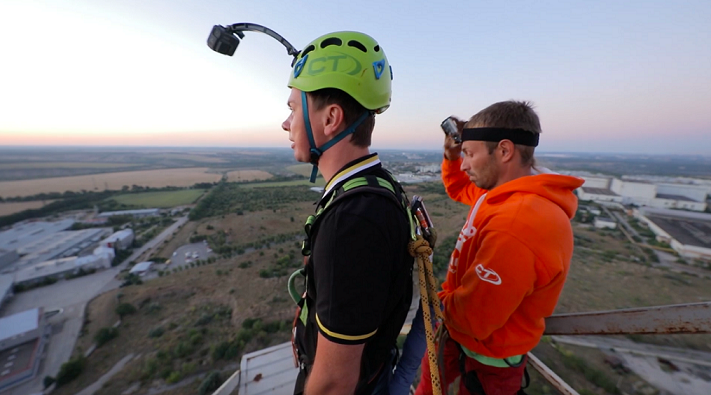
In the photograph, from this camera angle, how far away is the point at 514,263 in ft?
4.88

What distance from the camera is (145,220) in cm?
3569

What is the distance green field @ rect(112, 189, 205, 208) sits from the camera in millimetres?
45062

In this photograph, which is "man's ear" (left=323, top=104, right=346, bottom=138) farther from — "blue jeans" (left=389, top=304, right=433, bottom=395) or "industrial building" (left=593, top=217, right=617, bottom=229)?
"industrial building" (left=593, top=217, right=617, bottom=229)

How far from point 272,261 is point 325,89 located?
63.5 ft

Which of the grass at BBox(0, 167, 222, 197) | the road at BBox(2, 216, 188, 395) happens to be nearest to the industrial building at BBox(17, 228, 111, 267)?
the road at BBox(2, 216, 188, 395)

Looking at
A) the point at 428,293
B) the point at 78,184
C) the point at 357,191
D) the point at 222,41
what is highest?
the point at 222,41

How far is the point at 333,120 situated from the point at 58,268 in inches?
1131

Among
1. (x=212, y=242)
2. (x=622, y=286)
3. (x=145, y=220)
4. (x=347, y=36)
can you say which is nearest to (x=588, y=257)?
(x=622, y=286)

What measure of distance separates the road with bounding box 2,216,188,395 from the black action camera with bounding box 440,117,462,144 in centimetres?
1537

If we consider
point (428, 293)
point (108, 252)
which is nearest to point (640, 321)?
point (428, 293)

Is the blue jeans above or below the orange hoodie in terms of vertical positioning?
below

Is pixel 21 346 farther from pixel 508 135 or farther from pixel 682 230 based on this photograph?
pixel 682 230

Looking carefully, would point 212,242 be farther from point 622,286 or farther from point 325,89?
point 622,286

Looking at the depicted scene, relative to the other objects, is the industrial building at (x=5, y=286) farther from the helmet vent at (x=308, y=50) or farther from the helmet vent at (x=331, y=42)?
the helmet vent at (x=331, y=42)
